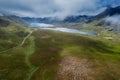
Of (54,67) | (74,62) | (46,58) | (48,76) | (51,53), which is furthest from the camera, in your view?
(51,53)

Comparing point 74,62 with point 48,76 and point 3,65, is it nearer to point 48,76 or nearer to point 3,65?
point 48,76

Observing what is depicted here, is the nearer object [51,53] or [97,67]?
[97,67]

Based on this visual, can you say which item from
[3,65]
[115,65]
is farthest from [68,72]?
[3,65]

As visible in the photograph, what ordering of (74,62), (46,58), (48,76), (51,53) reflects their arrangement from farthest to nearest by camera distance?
(51,53)
(46,58)
(74,62)
(48,76)

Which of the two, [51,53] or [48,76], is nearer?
[48,76]

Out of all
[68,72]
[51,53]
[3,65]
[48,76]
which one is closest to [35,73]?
[48,76]

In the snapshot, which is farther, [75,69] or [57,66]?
[57,66]

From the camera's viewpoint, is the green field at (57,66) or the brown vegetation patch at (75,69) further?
the green field at (57,66)

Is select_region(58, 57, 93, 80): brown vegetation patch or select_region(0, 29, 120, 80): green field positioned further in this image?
select_region(0, 29, 120, 80): green field

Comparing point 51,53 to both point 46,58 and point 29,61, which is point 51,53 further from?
point 29,61
